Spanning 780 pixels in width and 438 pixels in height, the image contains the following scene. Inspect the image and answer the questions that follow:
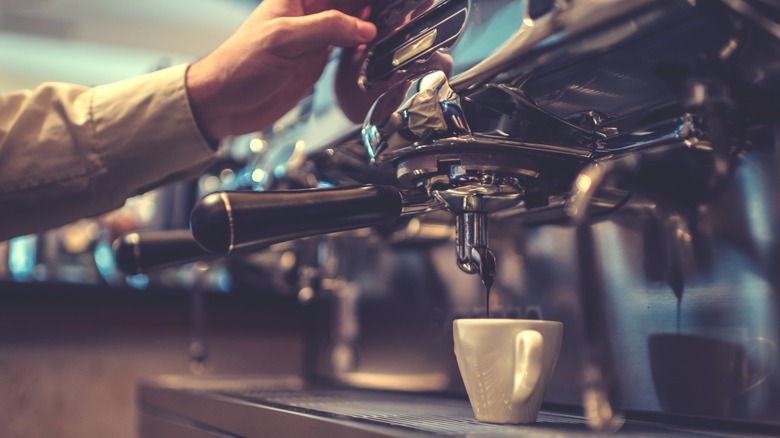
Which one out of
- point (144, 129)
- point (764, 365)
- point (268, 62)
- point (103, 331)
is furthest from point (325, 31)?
point (103, 331)

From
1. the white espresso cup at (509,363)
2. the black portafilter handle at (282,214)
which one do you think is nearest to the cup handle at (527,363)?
the white espresso cup at (509,363)

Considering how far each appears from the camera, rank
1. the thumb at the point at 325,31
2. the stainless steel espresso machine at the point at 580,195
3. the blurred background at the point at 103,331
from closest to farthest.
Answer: the stainless steel espresso machine at the point at 580,195, the thumb at the point at 325,31, the blurred background at the point at 103,331

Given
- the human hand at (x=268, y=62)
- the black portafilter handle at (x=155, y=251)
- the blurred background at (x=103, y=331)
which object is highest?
the human hand at (x=268, y=62)

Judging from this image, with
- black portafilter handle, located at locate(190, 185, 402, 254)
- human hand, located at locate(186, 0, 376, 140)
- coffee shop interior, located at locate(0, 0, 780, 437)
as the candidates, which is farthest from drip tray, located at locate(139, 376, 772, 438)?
human hand, located at locate(186, 0, 376, 140)

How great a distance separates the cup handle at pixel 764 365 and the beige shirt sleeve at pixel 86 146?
420mm

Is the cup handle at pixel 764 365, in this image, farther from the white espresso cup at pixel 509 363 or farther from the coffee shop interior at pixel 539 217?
the white espresso cup at pixel 509 363

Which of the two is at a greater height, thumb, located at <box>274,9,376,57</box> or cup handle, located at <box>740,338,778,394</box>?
thumb, located at <box>274,9,376,57</box>

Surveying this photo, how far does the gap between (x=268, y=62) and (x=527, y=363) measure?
293 millimetres

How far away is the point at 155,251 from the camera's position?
53 centimetres

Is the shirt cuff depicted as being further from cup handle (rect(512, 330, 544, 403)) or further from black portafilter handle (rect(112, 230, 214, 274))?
cup handle (rect(512, 330, 544, 403))

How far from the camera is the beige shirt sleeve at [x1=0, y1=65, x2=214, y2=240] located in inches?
21.7

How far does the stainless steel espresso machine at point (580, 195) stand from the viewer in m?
0.34

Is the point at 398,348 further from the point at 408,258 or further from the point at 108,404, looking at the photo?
the point at 108,404

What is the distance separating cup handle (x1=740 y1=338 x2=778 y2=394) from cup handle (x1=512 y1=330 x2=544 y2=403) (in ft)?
0.42
